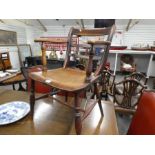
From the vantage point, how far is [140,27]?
4801 millimetres

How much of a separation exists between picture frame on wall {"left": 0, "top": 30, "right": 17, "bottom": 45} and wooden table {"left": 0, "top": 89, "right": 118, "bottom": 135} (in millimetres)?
3664

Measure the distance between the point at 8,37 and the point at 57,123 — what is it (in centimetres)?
435

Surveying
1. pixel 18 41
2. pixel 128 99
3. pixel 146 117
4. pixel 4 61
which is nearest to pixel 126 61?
pixel 128 99

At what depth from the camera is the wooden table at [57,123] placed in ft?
2.84

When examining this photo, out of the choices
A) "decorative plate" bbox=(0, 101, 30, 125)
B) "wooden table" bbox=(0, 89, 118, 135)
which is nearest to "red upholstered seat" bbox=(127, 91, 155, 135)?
"wooden table" bbox=(0, 89, 118, 135)

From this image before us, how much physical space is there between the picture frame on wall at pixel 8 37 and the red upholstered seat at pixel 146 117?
440 cm

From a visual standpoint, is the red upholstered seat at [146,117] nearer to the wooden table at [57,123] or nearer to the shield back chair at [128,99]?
the wooden table at [57,123]

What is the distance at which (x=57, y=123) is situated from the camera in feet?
3.11

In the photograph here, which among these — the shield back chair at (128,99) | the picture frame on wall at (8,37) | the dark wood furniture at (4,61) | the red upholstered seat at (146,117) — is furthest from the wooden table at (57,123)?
the picture frame on wall at (8,37)

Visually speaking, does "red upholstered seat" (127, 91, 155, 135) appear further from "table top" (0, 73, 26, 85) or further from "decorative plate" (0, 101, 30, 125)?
"table top" (0, 73, 26, 85)

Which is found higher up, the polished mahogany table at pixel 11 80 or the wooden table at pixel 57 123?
the wooden table at pixel 57 123

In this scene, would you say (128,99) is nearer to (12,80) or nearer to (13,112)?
(13,112)
